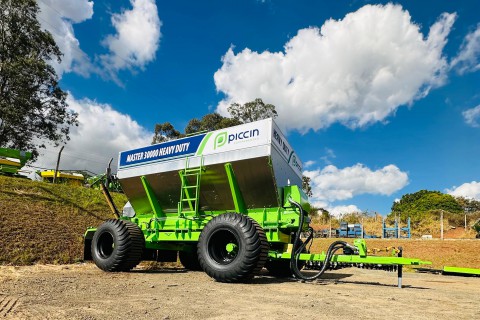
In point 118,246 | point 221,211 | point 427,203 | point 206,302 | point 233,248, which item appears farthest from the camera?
point 427,203

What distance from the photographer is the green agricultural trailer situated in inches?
277

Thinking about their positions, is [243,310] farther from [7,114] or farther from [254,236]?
[7,114]

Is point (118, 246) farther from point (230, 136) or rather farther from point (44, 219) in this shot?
point (44, 219)

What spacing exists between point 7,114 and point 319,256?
78.1ft

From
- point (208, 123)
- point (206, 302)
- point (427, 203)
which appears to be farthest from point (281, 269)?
point (427, 203)

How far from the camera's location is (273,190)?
8016mm

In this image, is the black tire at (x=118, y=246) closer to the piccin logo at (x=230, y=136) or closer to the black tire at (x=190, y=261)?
the black tire at (x=190, y=261)

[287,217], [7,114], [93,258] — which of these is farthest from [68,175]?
Answer: [287,217]

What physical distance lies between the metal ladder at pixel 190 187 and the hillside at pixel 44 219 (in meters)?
4.54

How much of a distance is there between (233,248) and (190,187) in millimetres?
2253

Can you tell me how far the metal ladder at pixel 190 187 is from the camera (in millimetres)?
8781

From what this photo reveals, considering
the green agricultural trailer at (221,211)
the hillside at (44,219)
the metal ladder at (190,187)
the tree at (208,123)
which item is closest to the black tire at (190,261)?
the green agricultural trailer at (221,211)

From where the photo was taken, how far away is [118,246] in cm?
878

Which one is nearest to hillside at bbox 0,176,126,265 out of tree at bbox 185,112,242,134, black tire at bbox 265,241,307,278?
black tire at bbox 265,241,307,278
